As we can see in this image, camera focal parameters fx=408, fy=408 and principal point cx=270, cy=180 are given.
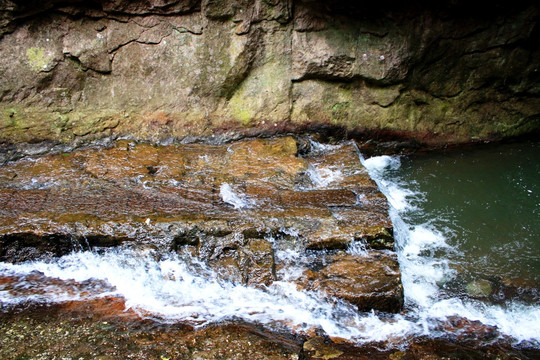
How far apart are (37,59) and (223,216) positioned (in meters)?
3.04

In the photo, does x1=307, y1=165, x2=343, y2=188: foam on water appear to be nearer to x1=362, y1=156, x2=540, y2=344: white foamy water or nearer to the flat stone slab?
the flat stone slab

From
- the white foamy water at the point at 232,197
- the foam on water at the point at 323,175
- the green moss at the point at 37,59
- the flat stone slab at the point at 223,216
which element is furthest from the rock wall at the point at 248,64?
the white foamy water at the point at 232,197

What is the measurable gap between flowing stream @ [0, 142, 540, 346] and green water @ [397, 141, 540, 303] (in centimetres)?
1

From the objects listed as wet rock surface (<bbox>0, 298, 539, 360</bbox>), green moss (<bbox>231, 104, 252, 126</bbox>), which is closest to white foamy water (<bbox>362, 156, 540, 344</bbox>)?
wet rock surface (<bbox>0, 298, 539, 360</bbox>)

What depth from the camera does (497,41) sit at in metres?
5.18

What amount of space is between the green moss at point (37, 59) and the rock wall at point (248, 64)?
11 mm

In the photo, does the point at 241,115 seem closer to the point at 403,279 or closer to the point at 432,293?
the point at 403,279

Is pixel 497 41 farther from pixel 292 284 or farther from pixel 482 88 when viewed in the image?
pixel 292 284

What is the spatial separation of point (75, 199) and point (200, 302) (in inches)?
65.6

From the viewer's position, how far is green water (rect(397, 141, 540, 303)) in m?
3.48

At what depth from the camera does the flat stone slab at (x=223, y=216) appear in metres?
3.24

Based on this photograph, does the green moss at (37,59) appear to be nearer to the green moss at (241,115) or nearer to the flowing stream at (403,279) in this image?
the green moss at (241,115)

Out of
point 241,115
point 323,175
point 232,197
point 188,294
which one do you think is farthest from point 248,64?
point 188,294

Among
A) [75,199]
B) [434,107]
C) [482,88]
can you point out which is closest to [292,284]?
[75,199]
